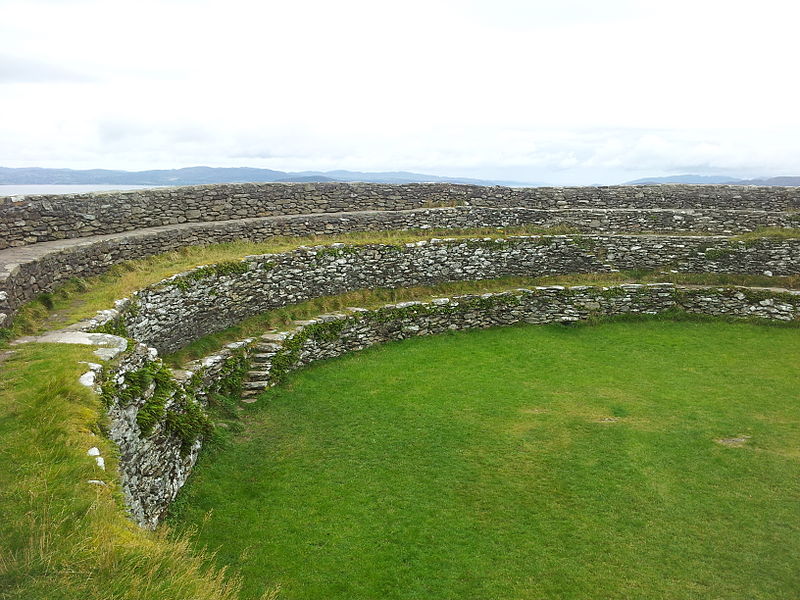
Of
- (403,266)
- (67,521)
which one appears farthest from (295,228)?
(67,521)

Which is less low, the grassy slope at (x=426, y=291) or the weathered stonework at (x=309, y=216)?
the weathered stonework at (x=309, y=216)

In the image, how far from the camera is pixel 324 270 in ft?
56.5

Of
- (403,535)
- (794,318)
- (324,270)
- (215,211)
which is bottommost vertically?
(403,535)

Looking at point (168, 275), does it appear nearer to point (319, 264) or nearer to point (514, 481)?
point (319, 264)

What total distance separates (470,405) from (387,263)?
7.44 m

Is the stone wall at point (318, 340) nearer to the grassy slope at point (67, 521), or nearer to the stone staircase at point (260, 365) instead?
the stone staircase at point (260, 365)

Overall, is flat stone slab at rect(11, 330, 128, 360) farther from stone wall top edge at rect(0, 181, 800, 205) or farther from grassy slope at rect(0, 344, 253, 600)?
stone wall top edge at rect(0, 181, 800, 205)

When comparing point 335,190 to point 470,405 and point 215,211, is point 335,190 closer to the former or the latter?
point 215,211

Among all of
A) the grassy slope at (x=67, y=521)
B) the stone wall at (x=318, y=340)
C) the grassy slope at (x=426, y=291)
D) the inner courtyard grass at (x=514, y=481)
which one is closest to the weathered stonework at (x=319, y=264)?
the stone wall at (x=318, y=340)

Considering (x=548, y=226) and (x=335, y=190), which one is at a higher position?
(x=335, y=190)

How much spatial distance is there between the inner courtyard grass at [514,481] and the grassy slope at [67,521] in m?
1.71

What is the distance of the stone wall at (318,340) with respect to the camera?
8172 mm

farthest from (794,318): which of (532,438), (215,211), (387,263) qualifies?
(215,211)

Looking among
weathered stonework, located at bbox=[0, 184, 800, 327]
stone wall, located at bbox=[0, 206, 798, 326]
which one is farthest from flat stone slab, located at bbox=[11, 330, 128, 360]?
weathered stonework, located at bbox=[0, 184, 800, 327]
